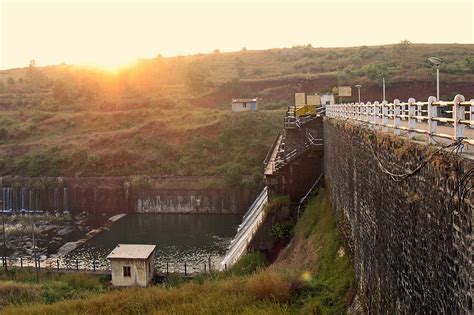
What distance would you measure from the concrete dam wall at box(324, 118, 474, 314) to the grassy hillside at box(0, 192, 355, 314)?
1.45m

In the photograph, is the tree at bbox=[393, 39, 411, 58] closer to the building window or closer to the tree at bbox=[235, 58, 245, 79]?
the tree at bbox=[235, 58, 245, 79]

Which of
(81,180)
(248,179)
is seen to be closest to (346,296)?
(248,179)

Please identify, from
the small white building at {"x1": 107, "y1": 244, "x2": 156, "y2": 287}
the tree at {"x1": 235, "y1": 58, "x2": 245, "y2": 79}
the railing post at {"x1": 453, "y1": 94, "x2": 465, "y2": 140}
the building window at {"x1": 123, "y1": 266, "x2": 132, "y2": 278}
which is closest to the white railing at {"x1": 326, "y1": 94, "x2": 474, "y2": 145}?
the railing post at {"x1": 453, "y1": 94, "x2": 465, "y2": 140}

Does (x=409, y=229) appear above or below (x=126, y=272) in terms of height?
above

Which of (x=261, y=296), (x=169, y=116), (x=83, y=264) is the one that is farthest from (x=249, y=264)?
(x=169, y=116)

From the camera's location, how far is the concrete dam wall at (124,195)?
49188 millimetres

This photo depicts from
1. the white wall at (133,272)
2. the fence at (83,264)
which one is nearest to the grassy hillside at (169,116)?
the fence at (83,264)

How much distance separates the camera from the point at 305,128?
33312 mm

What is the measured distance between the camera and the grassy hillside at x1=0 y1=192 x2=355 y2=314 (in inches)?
627

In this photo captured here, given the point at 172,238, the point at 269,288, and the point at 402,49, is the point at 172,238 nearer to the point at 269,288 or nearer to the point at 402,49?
the point at 269,288

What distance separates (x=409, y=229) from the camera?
8.78 meters

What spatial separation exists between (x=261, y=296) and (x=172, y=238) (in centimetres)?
2457

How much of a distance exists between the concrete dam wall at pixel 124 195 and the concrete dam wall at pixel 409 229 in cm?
3369

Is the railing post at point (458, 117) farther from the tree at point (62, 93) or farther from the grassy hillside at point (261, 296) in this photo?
the tree at point (62, 93)
